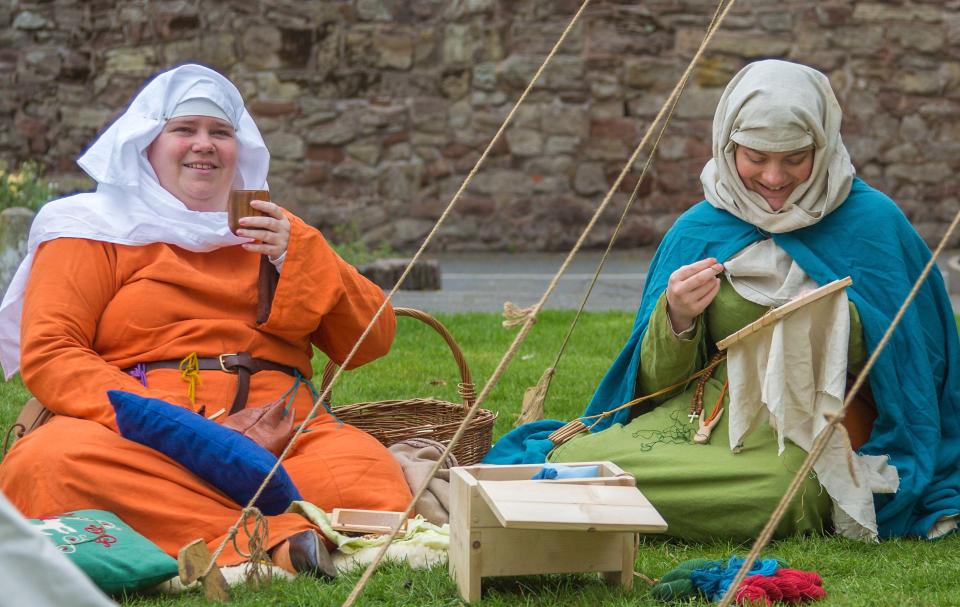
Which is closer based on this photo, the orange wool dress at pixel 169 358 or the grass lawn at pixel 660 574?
the grass lawn at pixel 660 574

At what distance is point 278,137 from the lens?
9641mm

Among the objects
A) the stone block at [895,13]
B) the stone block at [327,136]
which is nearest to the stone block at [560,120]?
the stone block at [327,136]

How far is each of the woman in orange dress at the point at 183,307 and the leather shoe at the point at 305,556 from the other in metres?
0.07

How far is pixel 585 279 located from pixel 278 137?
103 inches

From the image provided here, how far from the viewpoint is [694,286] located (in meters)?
3.13

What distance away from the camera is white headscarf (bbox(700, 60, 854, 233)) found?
3125 millimetres

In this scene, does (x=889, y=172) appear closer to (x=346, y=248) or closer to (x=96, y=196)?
(x=346, y=248)

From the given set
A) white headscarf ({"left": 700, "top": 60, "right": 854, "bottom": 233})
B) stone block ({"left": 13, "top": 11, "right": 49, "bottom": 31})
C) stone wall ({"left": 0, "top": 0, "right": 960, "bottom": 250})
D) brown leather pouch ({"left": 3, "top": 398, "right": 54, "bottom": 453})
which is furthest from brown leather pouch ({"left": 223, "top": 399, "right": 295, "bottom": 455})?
stone block ({"left": 13, "top": 11, "right": 49, "bottom": 31})

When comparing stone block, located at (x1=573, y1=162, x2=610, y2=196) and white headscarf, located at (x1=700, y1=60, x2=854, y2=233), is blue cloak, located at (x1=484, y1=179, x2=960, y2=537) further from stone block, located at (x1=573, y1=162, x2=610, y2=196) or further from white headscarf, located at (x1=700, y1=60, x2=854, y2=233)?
stone block, located at (x1=573, y1=162, x2=610, y2=196)

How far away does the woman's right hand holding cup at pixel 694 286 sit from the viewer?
123 inches

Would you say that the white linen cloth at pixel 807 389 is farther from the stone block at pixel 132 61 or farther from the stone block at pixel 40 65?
the stone block at pixel 40 65

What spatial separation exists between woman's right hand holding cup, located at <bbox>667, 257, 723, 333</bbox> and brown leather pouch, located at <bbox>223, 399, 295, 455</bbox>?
1.00m

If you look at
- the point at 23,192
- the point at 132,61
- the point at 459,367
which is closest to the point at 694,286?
the point at 459,367

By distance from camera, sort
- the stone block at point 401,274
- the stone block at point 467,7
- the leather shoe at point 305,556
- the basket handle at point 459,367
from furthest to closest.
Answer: the stone block at point 467,7
the stone block at point 401,274
the basket handle at point 459,367
the leather shoe at point 305,556
